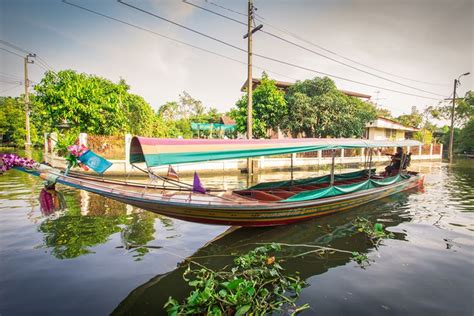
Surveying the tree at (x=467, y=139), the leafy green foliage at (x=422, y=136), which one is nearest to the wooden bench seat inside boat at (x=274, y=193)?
the leafy green foliage at (x=422, y=136)

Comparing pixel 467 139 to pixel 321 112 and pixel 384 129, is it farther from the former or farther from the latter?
pixel 321 112

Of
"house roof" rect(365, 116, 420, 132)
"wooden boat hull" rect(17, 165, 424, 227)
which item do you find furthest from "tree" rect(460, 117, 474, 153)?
"wooden boat hull" rect(17, 165, 424, 227)

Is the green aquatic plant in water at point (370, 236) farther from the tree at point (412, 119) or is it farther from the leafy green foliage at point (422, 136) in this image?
the tree at point (412, 119)

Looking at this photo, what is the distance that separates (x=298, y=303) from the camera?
3.49 metres

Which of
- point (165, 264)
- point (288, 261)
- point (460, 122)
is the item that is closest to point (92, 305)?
point (165, 264)

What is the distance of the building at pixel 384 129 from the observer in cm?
2852

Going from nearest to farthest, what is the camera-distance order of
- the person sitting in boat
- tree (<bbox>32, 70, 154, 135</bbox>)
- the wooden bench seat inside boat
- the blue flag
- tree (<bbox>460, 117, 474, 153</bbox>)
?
the blue flag, the wooden bench seat inside boat, the person sitting in boat, tree (<bbox>32, 70, 154, 135</bbox>), tree (<bbox>460, 117, 474, 153</bbox>)

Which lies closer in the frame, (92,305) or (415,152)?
(92,305)

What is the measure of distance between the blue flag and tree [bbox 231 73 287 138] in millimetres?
16130

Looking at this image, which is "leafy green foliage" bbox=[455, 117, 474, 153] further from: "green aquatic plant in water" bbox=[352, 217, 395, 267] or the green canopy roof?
the green canopy roof

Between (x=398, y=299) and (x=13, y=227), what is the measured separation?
25.7 feet

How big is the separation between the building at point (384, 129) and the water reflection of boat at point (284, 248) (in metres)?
23.9

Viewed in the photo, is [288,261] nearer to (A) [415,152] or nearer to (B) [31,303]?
(B) [31,303]

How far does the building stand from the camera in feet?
93.6
